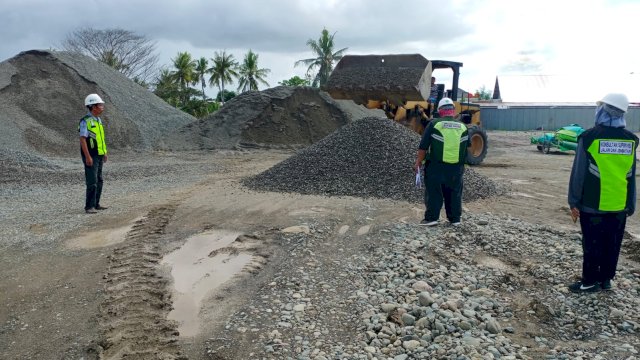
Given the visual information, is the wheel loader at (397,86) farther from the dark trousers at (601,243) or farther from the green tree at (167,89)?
the green tree at (167,89)

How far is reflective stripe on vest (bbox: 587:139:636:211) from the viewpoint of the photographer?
14.7ft

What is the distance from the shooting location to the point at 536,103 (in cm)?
3916

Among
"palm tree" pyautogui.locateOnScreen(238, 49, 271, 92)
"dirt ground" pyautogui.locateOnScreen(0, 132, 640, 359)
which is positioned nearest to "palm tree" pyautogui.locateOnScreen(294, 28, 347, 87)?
"palm tree" pyautogui.locateOnScreen(238, 49, 271, 92)

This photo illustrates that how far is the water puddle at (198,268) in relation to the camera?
4.29 meters

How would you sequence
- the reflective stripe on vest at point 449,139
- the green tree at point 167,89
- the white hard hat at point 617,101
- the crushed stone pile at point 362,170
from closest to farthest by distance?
1. the white hard hat at point 617,101
2. the reflective stripe on vest at point 449,139
3. the crushed stone pile at point 362,170
4. the green tree at point 167,89

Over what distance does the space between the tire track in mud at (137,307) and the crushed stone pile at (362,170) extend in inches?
136

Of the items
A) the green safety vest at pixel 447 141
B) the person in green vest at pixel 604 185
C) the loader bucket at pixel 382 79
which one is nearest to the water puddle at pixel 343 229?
the green safety vest at pixel 447 141

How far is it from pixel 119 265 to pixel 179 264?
23.3 inches

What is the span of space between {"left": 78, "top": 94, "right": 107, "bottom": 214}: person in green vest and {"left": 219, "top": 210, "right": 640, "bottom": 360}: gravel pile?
3600 millimetres

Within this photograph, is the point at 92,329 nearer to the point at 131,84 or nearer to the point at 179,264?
the point at 179,264

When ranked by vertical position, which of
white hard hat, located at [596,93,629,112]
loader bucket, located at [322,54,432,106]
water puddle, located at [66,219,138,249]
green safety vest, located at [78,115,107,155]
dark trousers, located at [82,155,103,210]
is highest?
loader bucket, located at [322,54,432,106]

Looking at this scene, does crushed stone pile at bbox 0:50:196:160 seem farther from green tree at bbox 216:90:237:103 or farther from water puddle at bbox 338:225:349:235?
green tree at bbox 216:90:237:103

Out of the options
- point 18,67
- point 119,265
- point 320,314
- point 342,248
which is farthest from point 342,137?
point 18,67

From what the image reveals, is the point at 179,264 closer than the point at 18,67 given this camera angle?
Result: Yes
